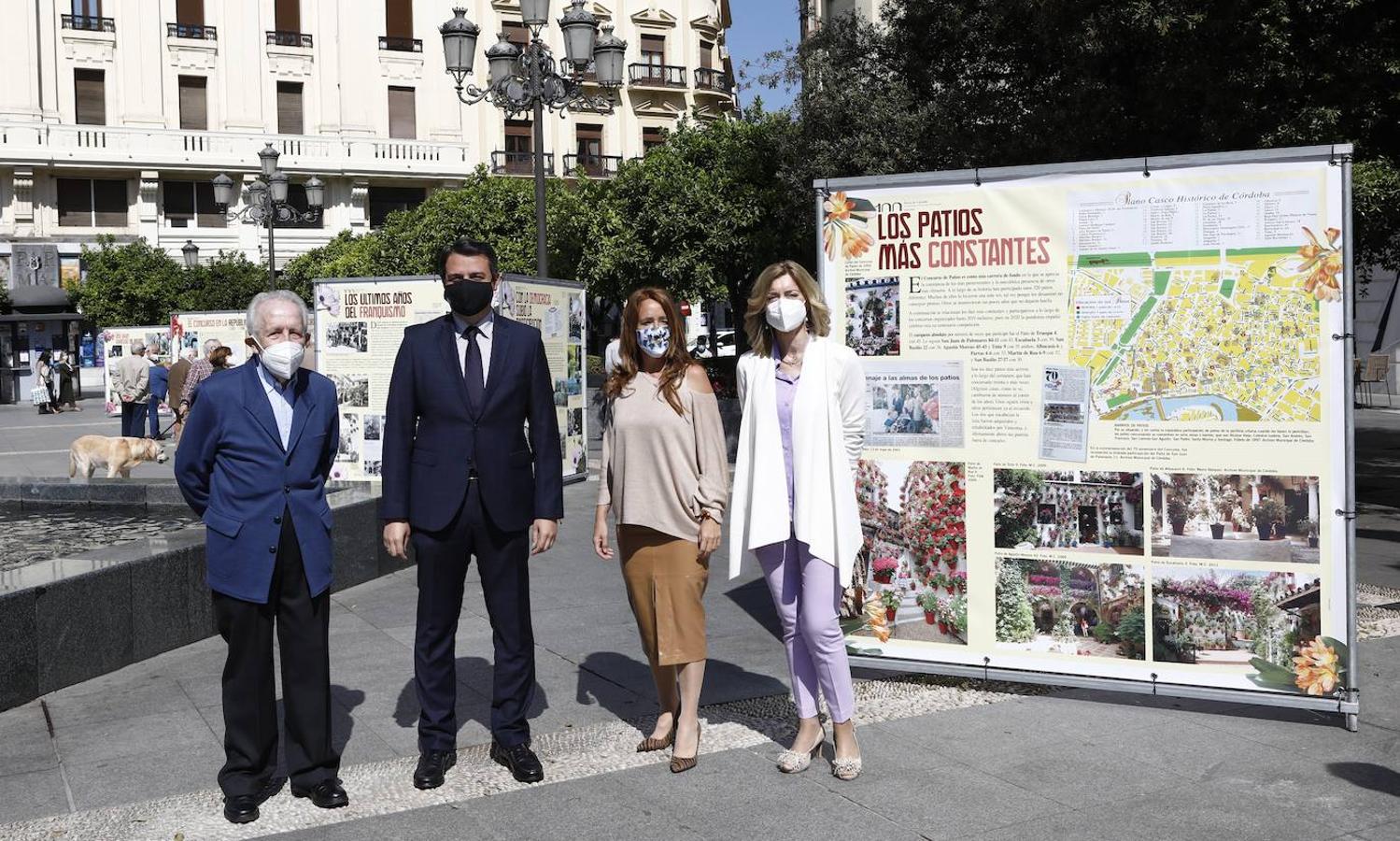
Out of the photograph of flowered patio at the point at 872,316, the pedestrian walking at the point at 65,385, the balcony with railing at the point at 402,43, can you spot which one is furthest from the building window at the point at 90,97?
the photograph of flowered patio at the point at 872,316

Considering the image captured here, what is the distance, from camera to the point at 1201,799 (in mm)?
4277

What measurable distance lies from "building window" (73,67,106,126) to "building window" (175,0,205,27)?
3432 millimetres

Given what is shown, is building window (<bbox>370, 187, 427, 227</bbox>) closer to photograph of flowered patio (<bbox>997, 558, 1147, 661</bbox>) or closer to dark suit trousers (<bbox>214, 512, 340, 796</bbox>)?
photograph of flowered patio (<bbox>997, 558, 1147, 661</bbox>)

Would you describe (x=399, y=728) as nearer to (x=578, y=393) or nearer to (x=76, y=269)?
(x=578, y=393)

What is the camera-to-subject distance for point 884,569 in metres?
5.82

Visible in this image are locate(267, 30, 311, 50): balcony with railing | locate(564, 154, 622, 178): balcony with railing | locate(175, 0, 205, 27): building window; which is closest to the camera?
locate(175, 0, 205, 27): building window

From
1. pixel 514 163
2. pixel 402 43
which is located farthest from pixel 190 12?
pixel 514 163

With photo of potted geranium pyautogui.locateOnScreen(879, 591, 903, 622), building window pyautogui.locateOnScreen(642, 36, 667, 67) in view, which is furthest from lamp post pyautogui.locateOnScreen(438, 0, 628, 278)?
building window pyautogui.locateOnScreen(642, 36, 667, 67)

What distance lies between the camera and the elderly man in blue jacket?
4.33 metres

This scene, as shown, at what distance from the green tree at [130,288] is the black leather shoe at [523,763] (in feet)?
125

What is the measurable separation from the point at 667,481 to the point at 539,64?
10.3 m

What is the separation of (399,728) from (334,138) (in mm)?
43745

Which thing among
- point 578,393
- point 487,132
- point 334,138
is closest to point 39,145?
point 334,138

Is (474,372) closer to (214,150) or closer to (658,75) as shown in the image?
(214,150)
